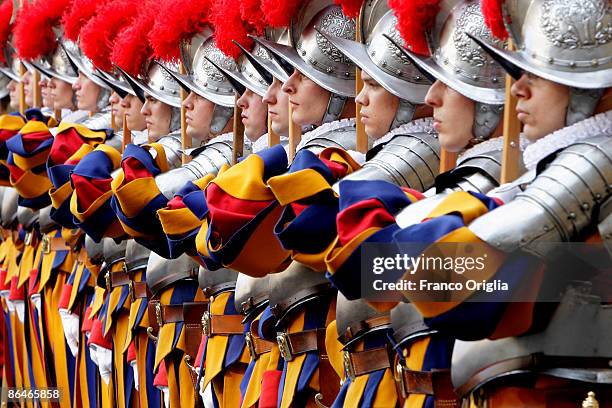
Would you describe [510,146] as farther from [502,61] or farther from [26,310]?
[26,310]

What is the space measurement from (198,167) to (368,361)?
1.58 meters

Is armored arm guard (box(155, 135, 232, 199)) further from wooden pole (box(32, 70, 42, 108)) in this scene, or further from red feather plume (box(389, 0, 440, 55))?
wooden pole (box(32, 70, 42, 108))

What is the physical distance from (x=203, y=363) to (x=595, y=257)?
8.10 ft

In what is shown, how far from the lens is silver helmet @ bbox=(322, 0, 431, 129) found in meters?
4.40

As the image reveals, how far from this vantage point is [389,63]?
174 inches

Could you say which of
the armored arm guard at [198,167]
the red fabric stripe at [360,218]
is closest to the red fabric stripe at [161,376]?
the armored arm guard at [198,167]

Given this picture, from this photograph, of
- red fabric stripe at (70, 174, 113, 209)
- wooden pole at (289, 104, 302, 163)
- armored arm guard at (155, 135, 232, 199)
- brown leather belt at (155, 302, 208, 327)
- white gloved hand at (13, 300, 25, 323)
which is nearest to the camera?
wooden pole at (289, 104, 302, 163)

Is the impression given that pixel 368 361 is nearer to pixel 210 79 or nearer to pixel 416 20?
pixel 416 20

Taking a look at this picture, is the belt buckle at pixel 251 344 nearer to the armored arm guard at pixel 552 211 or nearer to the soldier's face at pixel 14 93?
the armored arm guard at pixel 552 211

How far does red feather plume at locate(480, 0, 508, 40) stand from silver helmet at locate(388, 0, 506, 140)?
6.8 inches

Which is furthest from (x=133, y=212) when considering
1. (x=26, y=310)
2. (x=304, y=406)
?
(x=26, y=310)

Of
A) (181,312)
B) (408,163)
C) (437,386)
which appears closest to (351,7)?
(408,163)

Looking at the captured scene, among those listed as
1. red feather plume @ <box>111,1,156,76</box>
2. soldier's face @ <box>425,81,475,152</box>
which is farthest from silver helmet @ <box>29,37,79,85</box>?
soldier's face @ <box>425,81,475,152</box>

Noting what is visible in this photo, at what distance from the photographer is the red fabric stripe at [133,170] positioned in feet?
17.2
